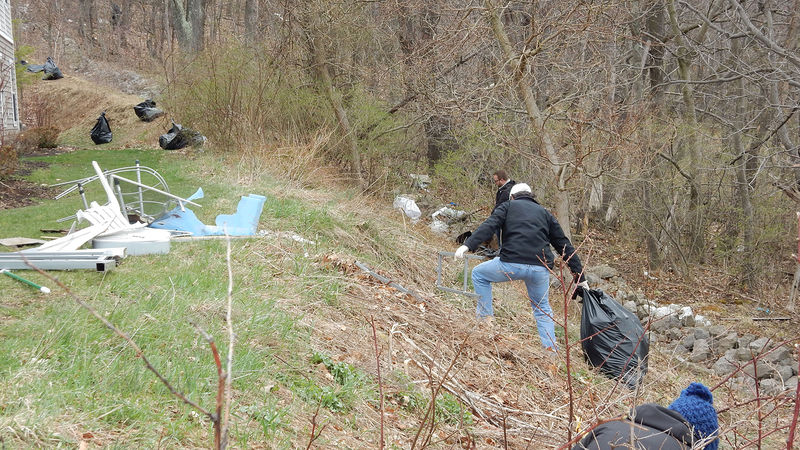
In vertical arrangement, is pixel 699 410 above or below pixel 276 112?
above

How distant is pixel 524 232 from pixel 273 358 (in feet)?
11.0

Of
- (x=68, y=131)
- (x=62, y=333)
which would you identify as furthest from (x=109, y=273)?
(x=68, y=131)

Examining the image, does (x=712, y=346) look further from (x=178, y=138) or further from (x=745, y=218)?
(x=178, y=138)

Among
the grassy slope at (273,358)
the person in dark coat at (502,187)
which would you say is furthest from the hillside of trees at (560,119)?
the grassy slope at (273,358)

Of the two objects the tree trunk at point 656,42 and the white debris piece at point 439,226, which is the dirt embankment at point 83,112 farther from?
the tree trunk at point 656,42

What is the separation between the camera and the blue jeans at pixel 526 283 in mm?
7055

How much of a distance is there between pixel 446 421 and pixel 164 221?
5.11 metres

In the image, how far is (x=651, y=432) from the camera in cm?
300

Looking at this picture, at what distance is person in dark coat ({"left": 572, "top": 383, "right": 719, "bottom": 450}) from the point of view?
292cm

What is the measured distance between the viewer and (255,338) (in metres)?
4.87

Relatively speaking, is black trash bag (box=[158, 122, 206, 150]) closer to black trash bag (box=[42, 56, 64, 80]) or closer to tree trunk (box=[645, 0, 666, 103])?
tree trunk (box=[645, 0, 666, 103])

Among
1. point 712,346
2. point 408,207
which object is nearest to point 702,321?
point 712,346

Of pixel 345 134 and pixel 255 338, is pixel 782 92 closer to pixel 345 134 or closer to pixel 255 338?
pixel 345 134

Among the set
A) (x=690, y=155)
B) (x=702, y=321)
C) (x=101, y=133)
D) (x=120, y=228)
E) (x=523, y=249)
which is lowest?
(x=101, y=133)
